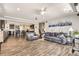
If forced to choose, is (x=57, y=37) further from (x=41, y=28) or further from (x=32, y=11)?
(x=32, y=11)

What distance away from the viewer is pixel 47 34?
308 centimetres

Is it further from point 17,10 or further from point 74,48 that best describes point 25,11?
point 74,48

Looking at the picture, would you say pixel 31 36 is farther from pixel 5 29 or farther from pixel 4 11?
pixel 4 11

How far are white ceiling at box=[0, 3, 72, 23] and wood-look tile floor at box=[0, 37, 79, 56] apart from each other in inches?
20.4

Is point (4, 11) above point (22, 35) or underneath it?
above

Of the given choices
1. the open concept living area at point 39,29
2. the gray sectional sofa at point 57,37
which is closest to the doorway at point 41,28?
the open concept living area at point 39,29

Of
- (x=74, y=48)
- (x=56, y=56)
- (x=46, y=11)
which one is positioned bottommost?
(x=56, y=56)

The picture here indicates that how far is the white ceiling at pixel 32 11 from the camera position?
2.94m

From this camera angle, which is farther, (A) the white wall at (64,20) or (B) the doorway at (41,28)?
(B) the doorway at (41,28)

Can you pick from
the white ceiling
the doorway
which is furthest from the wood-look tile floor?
the white ceiling

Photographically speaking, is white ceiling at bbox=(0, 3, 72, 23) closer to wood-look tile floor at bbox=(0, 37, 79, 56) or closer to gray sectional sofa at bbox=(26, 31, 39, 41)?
gray sectional sofa at bbox=(26, 31, 39, 41)

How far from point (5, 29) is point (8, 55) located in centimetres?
61

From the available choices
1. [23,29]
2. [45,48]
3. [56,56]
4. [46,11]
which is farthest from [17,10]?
[56,56]

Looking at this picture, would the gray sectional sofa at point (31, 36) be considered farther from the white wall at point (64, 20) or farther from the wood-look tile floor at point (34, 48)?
the white wall at point (64, 20)
